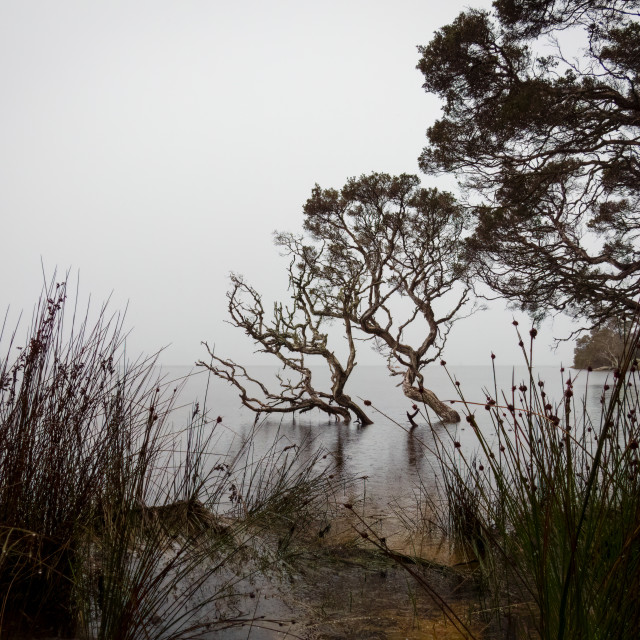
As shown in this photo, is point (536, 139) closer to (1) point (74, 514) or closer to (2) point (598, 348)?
(1) point (74, 514)

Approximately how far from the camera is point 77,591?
212 centimetres

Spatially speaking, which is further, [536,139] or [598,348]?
[598,348]

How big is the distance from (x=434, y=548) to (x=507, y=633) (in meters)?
1.44

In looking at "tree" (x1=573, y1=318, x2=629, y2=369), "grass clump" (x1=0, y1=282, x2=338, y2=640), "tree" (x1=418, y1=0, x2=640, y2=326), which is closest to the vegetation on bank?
"tree" (x1=573, y1=318, x2=629, y2=369)

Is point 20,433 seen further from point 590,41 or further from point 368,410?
point 368,410

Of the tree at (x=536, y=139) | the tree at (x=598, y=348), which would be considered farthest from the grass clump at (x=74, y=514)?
the tree at (x=598, y=348)

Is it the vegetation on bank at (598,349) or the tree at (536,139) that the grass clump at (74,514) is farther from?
the vegetation on bank at (598,349)

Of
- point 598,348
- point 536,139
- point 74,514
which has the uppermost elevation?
point 598,348

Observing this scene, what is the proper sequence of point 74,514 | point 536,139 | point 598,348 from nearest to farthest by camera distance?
point 74,514 → point 536,139 → point 598,348

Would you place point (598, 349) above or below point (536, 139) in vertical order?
above

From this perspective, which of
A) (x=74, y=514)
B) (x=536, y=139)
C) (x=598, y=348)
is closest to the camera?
(x=74, y=514)

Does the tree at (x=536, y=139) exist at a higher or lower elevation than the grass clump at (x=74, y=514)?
higher

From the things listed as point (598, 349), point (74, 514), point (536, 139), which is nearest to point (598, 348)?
point (598, 349)

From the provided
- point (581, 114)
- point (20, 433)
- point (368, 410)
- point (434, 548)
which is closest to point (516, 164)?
point (581, 114)
